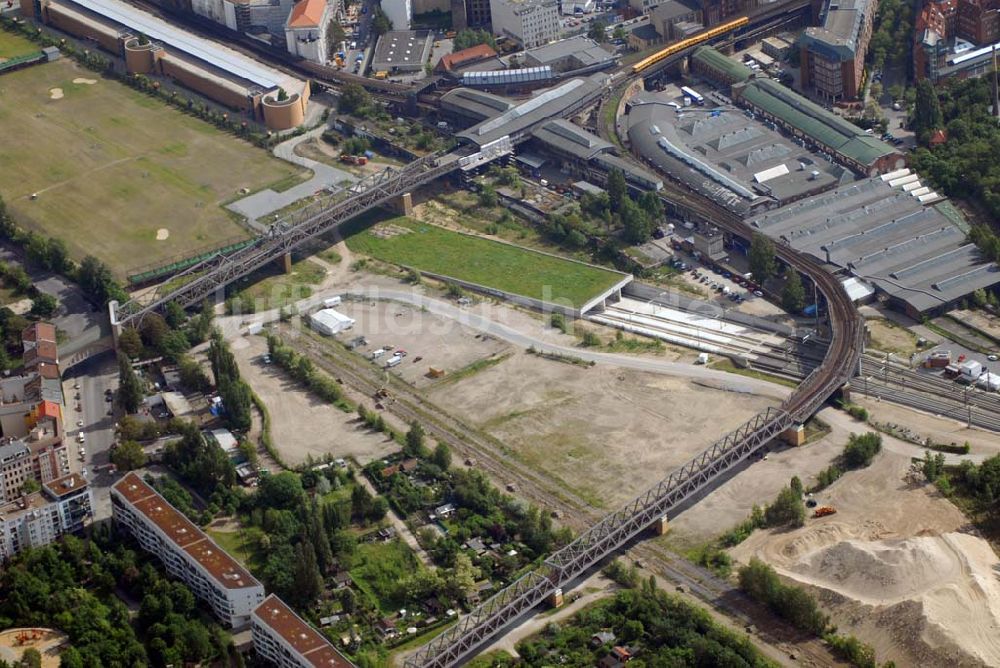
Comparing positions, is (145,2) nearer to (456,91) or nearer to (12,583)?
(456,91)

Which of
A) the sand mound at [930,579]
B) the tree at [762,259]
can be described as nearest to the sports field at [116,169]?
the tree at [762,259]

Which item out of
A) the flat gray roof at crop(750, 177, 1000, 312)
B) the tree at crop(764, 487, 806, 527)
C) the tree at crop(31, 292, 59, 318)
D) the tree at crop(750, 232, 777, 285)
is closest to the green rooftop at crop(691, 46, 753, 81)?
the flat gray roof at crop(750, 177, 1000, 312)

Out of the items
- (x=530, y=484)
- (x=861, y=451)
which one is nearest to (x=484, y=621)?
(x=530, y=484)

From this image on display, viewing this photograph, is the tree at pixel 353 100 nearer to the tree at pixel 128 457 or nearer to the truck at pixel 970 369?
the tree at pixel 128 457

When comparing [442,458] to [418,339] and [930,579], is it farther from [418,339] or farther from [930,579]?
[930,579]

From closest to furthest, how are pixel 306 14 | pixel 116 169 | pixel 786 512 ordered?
pixel 786 512, pixel 116 169, pixel 306 14

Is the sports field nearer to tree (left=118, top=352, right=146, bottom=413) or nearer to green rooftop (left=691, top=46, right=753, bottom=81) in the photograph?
tree (left=118, top=352, right=146, bottom=413)
